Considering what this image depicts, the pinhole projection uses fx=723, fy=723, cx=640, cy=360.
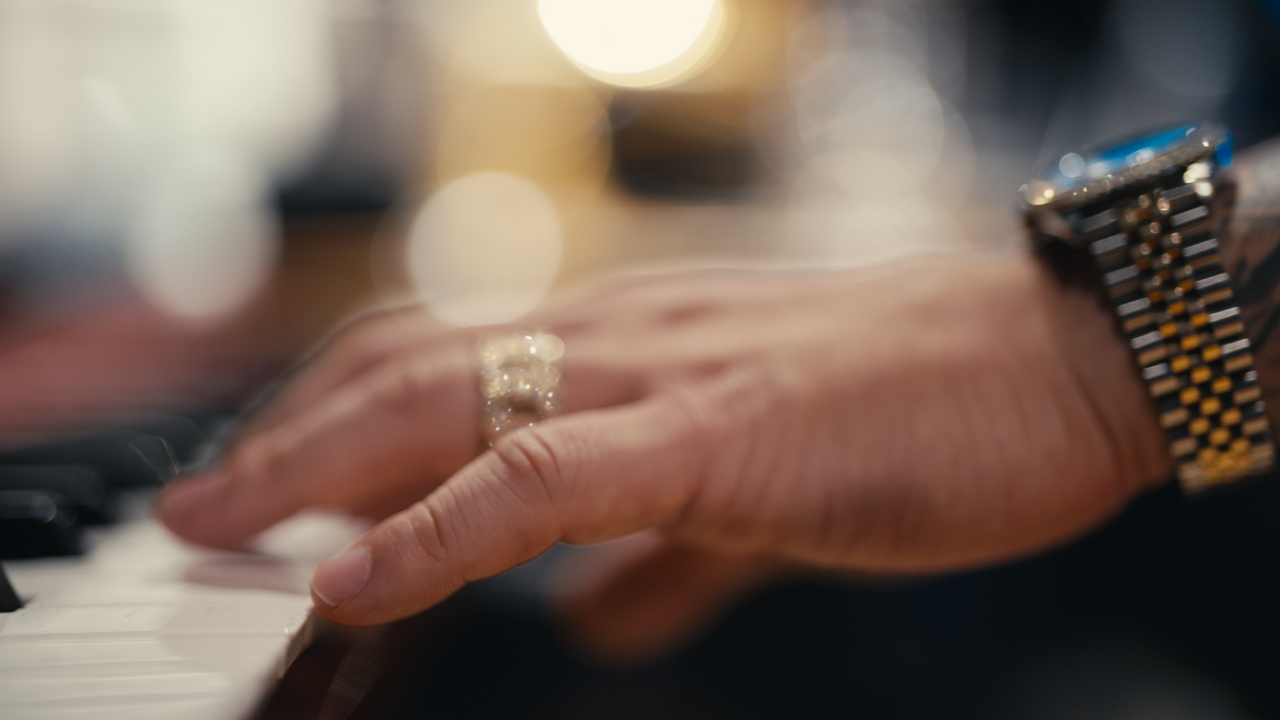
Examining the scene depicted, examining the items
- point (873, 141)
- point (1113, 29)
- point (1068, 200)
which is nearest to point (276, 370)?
point (1068, 200)

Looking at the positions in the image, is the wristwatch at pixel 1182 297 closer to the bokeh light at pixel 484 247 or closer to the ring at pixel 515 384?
the ring at pixel 515 384

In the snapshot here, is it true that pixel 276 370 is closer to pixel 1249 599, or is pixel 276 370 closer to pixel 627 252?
A: pixel 627 252

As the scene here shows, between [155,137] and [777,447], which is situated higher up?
[155,137]

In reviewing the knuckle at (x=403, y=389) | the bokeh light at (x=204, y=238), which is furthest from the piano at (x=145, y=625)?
the bokeh light at (x=204, y=238)

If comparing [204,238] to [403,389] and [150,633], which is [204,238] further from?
[150,633]

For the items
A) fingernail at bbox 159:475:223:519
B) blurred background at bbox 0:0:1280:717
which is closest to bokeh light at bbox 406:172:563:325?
blurred background at bbox 0:0:1280:717

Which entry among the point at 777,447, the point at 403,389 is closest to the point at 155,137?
the point at 403,389

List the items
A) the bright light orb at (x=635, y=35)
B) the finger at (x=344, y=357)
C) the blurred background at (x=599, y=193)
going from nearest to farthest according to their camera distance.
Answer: the finger at (x=344, y=357)
the blurred background at (x=599, y=193)
the bright light orb at (x=635, y=35)
